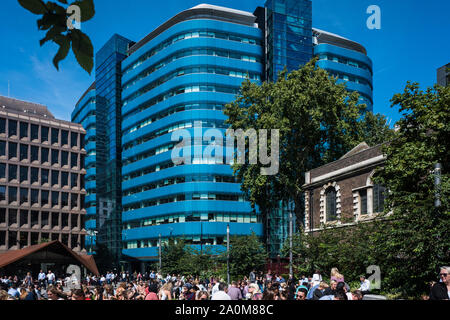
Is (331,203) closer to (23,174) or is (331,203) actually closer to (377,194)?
(377,194)

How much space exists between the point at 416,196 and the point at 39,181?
6641cm

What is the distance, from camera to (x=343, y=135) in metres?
43.3

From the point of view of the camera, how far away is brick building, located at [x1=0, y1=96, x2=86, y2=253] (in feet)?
238

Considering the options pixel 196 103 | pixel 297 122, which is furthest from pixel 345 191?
pixel 196 103

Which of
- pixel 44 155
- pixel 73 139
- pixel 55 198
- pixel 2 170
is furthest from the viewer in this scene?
pixel 73 139

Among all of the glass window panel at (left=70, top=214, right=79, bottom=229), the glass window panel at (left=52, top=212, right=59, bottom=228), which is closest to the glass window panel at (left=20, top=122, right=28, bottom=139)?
the glass window panel at (left=52, top=212, right=59, bottom=228)

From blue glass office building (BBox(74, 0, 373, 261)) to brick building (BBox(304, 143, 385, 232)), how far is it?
3518 cm

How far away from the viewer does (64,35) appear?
3357 mm

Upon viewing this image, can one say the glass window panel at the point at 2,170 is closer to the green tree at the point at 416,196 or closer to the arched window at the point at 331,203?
the arched window at the point at 331,203

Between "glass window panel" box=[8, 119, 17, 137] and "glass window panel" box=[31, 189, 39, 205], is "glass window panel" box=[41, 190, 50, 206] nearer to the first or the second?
"glass window panel" box=[31, 189, 39, 205]

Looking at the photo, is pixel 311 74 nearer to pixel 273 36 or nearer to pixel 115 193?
pixel 273 36

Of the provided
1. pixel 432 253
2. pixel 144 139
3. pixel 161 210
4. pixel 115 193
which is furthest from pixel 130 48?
pixel 432 253

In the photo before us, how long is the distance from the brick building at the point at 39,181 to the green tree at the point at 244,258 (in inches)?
1655

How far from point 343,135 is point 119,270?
5805cm
